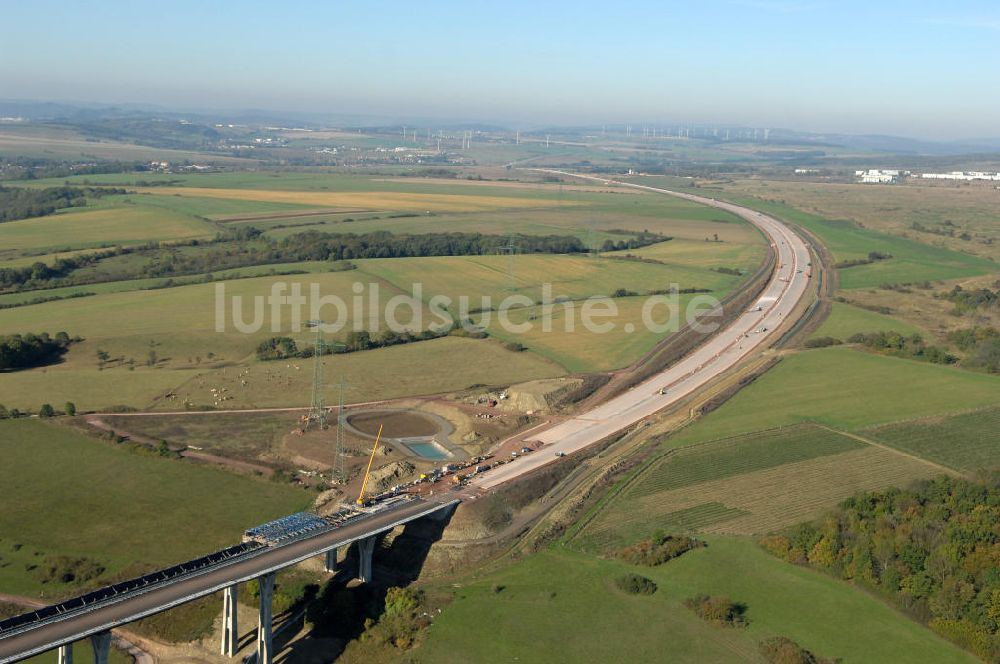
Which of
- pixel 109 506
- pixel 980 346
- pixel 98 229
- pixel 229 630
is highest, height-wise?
pixel 98 229

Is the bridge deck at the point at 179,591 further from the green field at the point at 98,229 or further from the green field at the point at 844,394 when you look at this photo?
the green field at the point at 98,229

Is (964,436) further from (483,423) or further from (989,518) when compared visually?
(483,423)

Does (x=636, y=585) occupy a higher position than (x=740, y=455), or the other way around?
(x=740, y=455)

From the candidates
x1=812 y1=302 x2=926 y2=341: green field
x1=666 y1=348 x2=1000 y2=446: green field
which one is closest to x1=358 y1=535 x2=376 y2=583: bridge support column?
x1=666 y1=348 x2=1000 y2=446: green field

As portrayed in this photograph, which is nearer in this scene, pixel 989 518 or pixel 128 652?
pixel 128 652

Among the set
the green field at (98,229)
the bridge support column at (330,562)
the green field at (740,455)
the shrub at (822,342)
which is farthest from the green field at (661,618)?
the green field at (98,229)

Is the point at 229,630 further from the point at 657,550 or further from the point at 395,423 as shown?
the point at 395,423

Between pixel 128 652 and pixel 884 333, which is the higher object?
pixel 884 333

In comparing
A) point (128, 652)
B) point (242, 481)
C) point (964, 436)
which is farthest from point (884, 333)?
point (128, 652)

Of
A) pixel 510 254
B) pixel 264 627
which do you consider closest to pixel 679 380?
pixel 264 627
